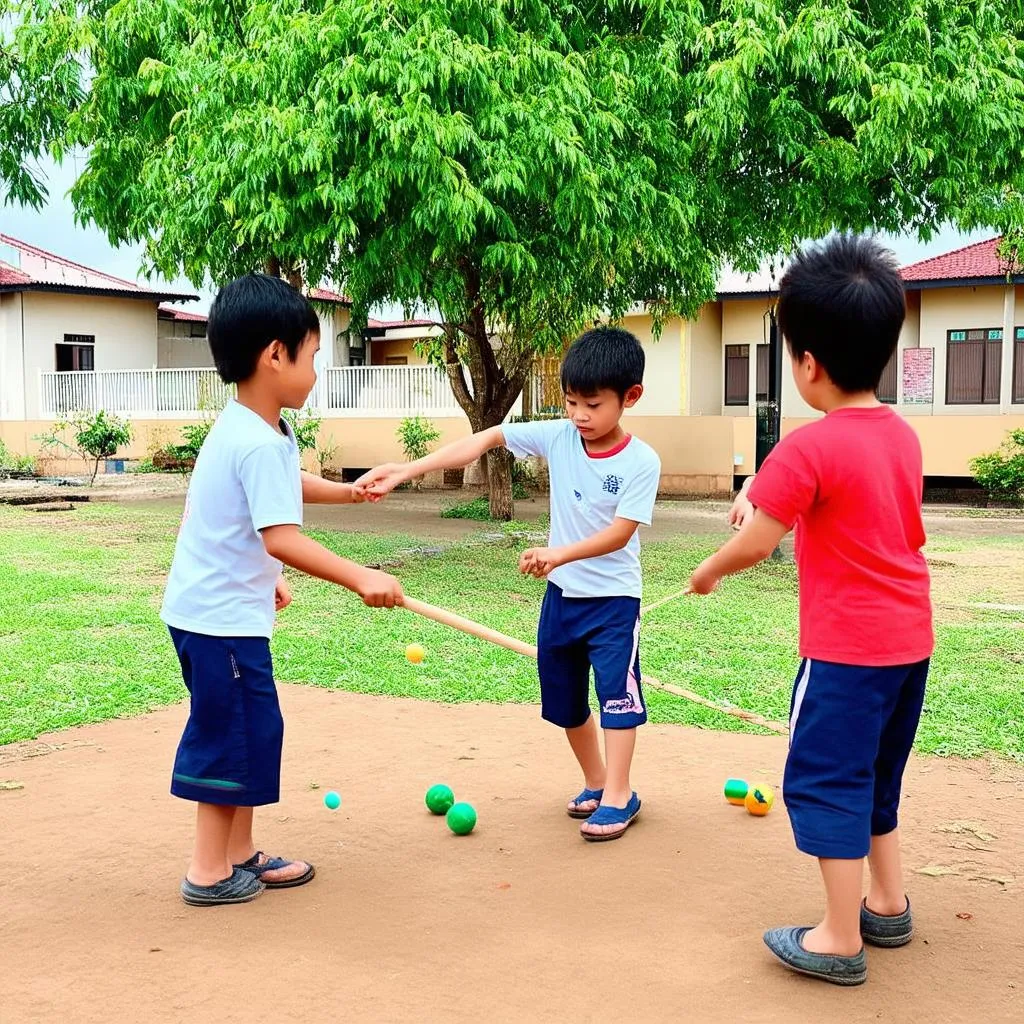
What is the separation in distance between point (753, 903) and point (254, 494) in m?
1.84

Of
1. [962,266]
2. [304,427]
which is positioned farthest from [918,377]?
[304,427]

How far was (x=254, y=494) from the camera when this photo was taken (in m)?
3.28

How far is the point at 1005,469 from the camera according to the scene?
63.4 ft

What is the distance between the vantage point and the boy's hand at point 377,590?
3.31 m

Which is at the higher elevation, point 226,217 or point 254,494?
point 226,217

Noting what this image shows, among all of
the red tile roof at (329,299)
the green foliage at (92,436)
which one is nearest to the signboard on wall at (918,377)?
the red tile roof at (329,299)

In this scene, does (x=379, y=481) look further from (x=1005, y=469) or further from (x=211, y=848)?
(x=1005, y=469)

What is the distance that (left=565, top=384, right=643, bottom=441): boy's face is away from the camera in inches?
155

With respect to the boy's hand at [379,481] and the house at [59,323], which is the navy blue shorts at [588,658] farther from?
the house at [59,323]

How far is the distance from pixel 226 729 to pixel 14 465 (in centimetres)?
2450

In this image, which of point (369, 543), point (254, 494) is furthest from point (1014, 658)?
point (369, 543)

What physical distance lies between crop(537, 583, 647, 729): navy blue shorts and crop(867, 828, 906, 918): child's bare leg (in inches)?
41.7

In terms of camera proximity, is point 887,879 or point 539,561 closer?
point 887,879

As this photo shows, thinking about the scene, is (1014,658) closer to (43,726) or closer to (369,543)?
(43,726)
